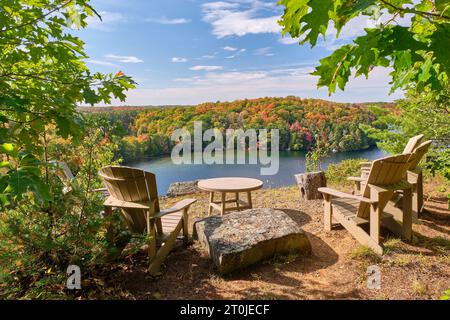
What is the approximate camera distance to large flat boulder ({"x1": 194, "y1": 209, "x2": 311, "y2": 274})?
2.79 meters

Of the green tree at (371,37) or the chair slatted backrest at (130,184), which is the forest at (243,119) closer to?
the chair slatted backrest at (130,184)

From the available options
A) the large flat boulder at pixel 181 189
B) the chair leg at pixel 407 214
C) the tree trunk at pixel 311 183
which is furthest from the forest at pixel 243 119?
the chair leg at pixel 407 214

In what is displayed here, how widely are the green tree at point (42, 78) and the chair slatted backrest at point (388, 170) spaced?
248 centimetres

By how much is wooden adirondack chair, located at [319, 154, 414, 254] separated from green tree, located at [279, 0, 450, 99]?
178 cm

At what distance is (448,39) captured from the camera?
3.30 feet

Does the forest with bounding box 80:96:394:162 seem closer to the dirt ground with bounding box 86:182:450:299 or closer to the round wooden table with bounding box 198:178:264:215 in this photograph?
the round wooden table with bounding box 198:178:264:215

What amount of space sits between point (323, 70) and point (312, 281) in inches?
82.2

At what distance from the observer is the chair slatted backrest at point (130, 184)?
9.14 ft

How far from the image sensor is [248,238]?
9.76 feet

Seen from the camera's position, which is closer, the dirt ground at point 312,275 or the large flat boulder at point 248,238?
the dirt ground at point 312,275

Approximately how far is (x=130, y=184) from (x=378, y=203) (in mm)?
2542

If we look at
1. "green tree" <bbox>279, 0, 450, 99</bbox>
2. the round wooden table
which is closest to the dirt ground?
the round wooden table
